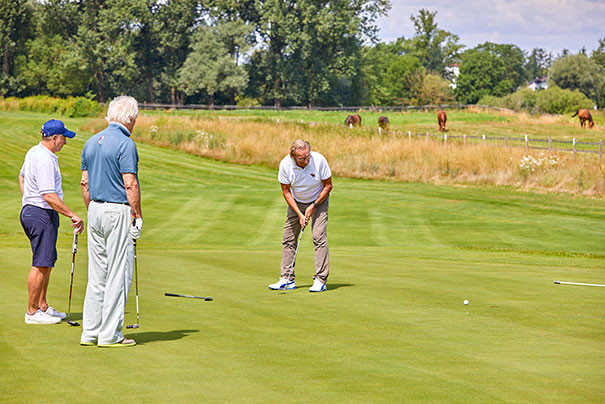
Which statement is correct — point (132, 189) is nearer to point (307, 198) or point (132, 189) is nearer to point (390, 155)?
point (307, 198)

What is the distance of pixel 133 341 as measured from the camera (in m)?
7.92

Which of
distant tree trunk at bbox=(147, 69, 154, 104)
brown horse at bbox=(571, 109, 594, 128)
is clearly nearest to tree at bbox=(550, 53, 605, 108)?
distant tree trunk at bbox=(147, 69, 154, 104)

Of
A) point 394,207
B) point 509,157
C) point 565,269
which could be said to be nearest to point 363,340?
point 565,269

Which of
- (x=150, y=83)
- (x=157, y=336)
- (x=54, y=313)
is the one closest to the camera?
(x=157, y=336)

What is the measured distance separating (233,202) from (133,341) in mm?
20680

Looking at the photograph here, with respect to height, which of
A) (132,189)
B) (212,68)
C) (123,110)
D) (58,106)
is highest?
(212,68)

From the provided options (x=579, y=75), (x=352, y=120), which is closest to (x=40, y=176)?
(x=352, y=120)

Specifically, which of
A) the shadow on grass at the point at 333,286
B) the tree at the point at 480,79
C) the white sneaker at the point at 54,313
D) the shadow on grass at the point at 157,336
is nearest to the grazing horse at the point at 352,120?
the shadow on grass at the point at 333,286

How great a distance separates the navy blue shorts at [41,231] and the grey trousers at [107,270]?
1185 millimetres

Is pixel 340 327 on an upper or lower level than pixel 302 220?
lower

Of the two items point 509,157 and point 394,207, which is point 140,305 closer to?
point 394,207

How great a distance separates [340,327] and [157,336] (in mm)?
1939

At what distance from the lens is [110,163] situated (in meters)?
7.70

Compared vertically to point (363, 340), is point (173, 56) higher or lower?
higher
